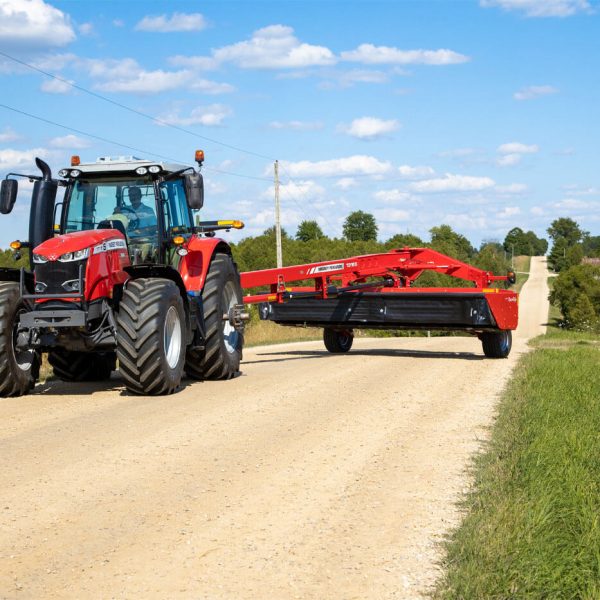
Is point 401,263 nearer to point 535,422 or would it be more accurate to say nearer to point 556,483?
point 535,422

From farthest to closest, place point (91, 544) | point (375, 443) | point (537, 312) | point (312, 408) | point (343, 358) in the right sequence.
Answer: point (537, 312) < point (343, 358) < point (312, 408) < point (375, 443) < point (91, 544)

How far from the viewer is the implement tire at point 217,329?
11453mm

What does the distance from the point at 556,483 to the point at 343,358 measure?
9464 mm

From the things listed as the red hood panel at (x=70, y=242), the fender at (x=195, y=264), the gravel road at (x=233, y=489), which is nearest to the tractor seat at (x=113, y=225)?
the red hood panel at (x=70, y=242)

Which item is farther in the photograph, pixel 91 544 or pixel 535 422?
pixel 535 422

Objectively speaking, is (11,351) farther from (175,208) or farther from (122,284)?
(175,208)

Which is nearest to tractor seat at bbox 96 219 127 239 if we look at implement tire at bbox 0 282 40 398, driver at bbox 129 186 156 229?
driver at bbox 129 186 156 229

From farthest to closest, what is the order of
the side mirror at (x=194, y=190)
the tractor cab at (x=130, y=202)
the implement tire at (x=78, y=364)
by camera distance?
the implement tire at (x=78, y=364)
the tractor cab at (x=130, y=202)
the side mirror at (x=194, y=190)

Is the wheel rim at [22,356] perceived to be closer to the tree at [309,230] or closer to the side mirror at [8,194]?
the side mirror at [8,194]

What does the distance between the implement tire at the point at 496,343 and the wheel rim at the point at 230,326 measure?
A: 17.4 feet

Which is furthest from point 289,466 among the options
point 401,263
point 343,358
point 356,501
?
point 401,263

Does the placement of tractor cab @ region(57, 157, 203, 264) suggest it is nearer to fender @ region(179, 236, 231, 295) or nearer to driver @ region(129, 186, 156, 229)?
driver @ region(129, 186, 156, 229)

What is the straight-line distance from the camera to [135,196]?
425 inches

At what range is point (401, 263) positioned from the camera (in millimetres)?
16844
